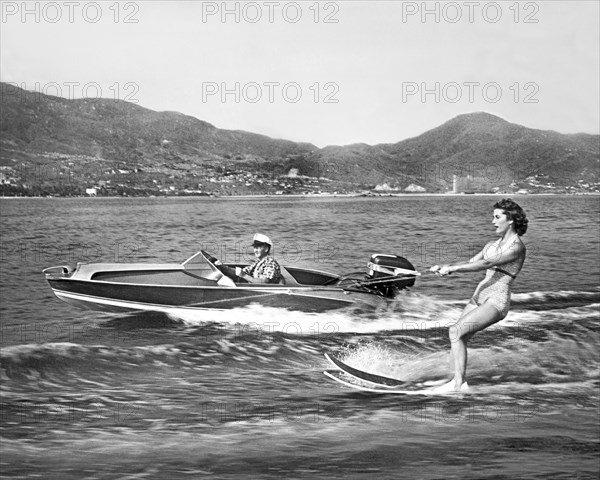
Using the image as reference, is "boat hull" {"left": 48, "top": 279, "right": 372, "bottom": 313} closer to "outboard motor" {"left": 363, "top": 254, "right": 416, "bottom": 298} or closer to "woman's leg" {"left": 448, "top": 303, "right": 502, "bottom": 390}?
"outboard motor" {"left": 363, "top": 254, "right": 416, "bottom": 298}

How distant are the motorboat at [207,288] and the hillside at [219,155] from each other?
43.8 ft

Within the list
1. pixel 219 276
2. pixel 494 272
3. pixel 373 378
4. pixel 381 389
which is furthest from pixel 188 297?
pixel 494 272

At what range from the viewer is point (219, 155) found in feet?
96.9

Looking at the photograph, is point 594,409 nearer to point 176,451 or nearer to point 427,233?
point 176,451

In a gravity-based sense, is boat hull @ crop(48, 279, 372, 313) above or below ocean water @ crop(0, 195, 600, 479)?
above

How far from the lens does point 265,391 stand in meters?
6.88

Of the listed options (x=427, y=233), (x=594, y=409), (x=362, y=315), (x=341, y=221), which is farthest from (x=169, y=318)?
(x=341, y=221)

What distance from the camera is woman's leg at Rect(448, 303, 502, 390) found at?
461 centimetres

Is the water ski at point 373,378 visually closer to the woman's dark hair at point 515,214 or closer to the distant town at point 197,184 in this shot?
the woman's dark hair at point 515,214

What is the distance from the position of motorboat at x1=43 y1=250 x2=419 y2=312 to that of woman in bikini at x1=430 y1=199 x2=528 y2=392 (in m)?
3.68

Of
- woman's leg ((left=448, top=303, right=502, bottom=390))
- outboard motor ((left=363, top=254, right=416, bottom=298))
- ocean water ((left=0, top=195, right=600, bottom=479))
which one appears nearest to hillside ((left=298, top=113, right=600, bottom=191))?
ocean water ((left=0, top=195, right=600, bottom=479))

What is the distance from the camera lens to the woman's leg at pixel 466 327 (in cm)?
461

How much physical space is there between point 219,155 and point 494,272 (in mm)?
25528

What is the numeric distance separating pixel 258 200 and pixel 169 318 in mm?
23453
